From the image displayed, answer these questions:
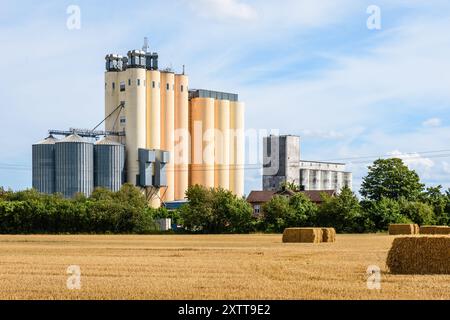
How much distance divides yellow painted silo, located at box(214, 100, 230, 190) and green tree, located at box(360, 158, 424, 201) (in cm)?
3205

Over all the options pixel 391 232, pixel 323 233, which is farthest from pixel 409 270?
pixel 391 232

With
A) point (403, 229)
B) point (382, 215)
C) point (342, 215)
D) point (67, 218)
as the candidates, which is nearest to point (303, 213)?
point (342, 215)

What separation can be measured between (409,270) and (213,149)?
437ft

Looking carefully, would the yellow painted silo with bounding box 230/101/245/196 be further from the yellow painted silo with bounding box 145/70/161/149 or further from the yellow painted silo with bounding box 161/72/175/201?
the yellow painted silo with bounding box 145/70/161/149

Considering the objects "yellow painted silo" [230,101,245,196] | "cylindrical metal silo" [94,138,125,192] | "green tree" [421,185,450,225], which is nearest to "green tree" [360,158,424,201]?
"green tree" [421,185,450,225]

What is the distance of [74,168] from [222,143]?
3207 cm

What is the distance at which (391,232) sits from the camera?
8406cm

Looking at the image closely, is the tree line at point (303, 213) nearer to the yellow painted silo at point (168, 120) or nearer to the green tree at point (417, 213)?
the green tree at point (417, 213)

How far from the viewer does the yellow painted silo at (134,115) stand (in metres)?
146

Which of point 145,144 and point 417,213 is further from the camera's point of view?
point 145,144

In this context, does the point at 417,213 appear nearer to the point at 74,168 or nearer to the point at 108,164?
the point at 108,164

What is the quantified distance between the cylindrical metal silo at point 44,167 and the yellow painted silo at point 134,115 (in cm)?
1357

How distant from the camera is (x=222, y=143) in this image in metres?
162
